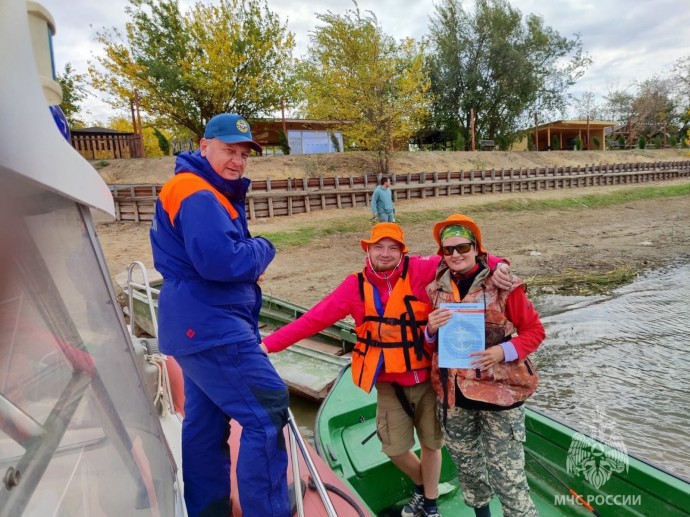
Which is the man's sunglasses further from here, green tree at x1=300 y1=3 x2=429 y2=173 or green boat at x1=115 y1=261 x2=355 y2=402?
green tree at x1=300 y1=3 x2=429 y2=173

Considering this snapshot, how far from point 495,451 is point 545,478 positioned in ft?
4.27

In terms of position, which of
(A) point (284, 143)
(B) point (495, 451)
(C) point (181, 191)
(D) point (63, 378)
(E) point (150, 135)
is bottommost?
(B) point (495, 451)

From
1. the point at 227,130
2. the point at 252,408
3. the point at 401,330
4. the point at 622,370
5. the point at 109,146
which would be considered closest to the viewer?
the point at 252,408

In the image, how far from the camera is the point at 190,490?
86.1 inches

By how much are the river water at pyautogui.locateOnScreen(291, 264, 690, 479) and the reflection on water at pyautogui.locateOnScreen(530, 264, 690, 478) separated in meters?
0.01

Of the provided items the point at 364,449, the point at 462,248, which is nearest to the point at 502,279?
the point at 462,248

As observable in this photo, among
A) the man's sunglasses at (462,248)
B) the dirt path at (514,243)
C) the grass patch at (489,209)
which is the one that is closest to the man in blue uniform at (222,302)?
the man's sunglasses at (462,248)

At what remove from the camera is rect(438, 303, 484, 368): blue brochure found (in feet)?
7.96

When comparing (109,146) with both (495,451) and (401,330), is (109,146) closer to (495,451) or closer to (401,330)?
(401,330)

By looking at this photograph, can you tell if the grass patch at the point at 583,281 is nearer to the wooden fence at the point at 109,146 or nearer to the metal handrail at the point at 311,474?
the metal handrail at the point at 311,474

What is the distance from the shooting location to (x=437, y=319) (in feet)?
8.09

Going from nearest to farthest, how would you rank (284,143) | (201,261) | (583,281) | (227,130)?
(201,261), (227,130), (583,281), (284,143)

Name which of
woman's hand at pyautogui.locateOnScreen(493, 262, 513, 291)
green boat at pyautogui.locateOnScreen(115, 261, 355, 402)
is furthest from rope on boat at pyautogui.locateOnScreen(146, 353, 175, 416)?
woman's hand at pyautogui.locateOnScreen(493, 262, 513, 291)

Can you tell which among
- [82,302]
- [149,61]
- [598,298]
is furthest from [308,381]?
[149,61]
